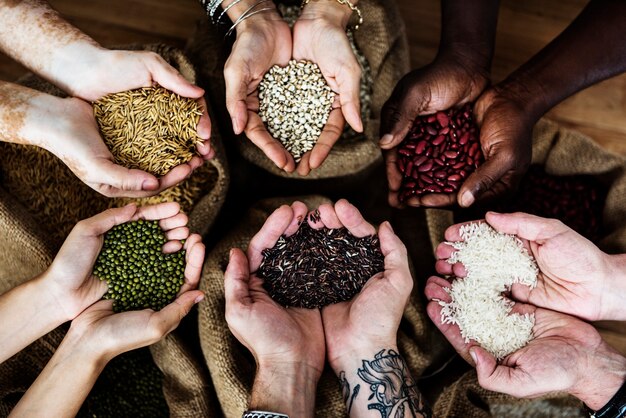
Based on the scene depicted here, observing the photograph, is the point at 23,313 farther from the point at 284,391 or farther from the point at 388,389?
the point at 388,389

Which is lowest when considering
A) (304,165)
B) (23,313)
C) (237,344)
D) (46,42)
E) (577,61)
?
(237,344)

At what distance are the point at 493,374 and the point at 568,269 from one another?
0.40m

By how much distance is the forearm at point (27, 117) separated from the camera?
162 centimetres

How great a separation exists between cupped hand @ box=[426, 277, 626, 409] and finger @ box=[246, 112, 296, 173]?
0.81 metres

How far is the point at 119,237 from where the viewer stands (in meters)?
1.71

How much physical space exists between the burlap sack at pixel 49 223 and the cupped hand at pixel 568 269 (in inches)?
40.3

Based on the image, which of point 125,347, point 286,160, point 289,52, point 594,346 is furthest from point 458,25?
point 125,347

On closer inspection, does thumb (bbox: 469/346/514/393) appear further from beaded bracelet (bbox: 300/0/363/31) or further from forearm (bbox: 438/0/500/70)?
beaded bracelet (bbox: 300/0/363/31)

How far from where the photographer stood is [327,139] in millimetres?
1845

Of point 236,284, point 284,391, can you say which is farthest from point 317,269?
point 284,391

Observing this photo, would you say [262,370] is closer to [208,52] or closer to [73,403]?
[73,403]

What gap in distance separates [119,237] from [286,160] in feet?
1.90

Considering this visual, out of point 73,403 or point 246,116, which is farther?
point 246,116

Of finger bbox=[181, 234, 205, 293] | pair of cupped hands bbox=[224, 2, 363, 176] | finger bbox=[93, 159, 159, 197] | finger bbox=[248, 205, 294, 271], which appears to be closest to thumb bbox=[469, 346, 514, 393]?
finger bbox=[248, 205, 294, 271]
